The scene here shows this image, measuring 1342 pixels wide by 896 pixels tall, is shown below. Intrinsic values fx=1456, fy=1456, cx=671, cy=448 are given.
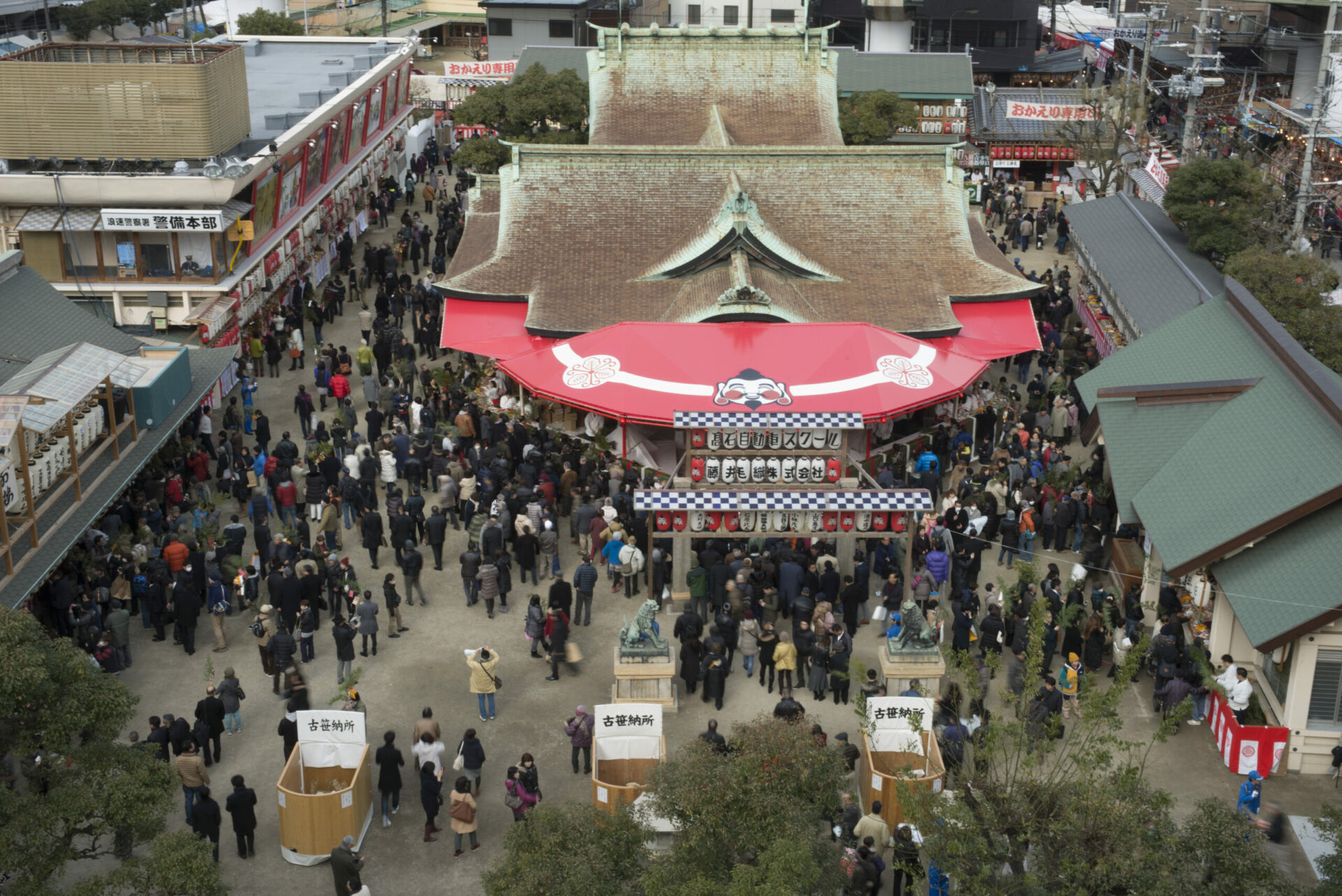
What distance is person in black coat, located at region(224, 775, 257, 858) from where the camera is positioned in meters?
19.7

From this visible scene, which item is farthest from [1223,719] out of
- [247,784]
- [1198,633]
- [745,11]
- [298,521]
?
[745,11]

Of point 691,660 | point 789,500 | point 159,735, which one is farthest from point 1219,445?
point 159,735

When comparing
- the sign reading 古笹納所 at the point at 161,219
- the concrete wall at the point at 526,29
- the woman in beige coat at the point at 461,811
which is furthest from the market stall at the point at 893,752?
the concrete wall at the point at 526,29

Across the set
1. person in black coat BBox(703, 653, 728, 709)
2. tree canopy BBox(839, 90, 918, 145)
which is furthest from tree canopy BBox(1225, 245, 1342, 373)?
tree canopy BBox(839, 90, 918, 145)

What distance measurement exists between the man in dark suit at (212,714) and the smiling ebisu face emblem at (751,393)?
11.7 meters

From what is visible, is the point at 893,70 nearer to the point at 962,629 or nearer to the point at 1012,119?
the point at 1012,119

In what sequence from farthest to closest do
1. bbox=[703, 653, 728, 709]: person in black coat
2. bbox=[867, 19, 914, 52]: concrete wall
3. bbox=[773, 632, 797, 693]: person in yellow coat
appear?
bbox=[867, 19, 914, 52]: concrete wall
bbox=[773, 632, 797, 693]: person in yellow coat
bbox=[703, 653, 728, 709]: person in black coat

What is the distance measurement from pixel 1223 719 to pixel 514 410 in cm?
1730

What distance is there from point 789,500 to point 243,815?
35.5 feet

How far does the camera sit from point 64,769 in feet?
55.7

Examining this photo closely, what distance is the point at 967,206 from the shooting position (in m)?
38.3

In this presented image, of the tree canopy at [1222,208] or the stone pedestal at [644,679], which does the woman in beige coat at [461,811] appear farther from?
the tree canopy at [1222,208]

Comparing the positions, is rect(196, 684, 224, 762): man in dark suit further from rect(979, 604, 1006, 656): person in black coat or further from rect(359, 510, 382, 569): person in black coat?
rect(979, 604, 1006, 656): person in black coat

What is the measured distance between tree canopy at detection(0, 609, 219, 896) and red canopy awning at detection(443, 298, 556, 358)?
17.4 metres
